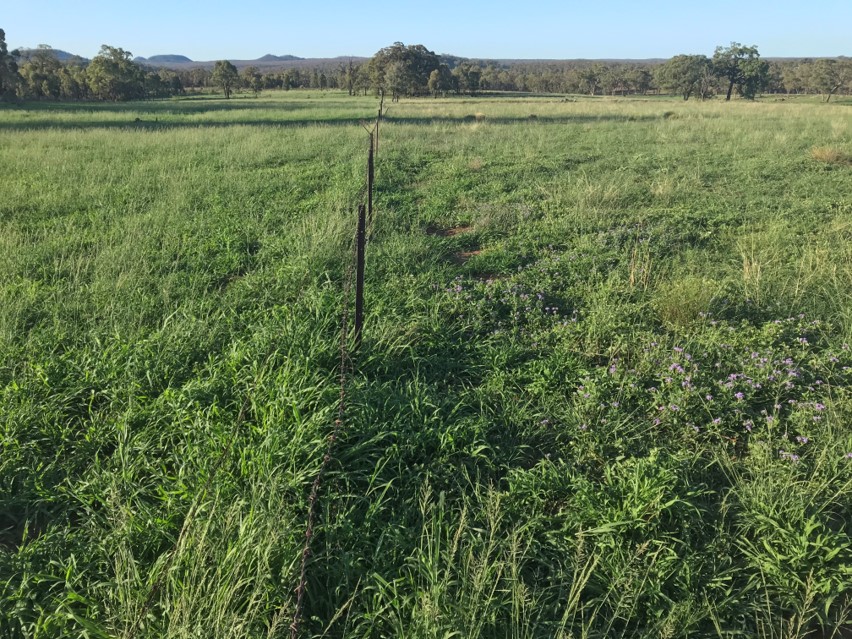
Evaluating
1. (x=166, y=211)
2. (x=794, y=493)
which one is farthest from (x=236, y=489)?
(x=166, y=211)

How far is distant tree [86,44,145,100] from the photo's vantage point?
4862 centimetres

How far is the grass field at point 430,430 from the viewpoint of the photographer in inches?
82.0

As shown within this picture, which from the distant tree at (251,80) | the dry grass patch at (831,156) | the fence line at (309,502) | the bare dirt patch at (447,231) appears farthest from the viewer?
the distant tree at (251,80)

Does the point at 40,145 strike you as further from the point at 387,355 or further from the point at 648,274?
the point at 648,274

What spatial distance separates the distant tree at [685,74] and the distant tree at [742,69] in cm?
227

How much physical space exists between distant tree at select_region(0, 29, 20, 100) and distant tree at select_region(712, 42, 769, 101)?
69114 mm

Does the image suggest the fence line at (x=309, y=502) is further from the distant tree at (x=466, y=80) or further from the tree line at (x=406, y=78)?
the distant tree at (x=466, y=80)

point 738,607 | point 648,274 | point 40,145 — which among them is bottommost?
point 738,607

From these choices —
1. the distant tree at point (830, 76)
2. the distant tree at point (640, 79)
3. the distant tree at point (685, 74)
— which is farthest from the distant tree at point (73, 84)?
the distant tree at point (830, 76)

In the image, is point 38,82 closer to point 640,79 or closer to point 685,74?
point 685,74

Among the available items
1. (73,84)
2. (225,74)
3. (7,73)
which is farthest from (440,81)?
(7,73)

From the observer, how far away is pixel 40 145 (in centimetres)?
1320

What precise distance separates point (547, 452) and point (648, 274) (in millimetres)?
2861

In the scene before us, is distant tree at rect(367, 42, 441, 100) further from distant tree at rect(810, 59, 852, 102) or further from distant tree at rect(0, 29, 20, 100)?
distant tree at rect(810, 59, 852, 102)
